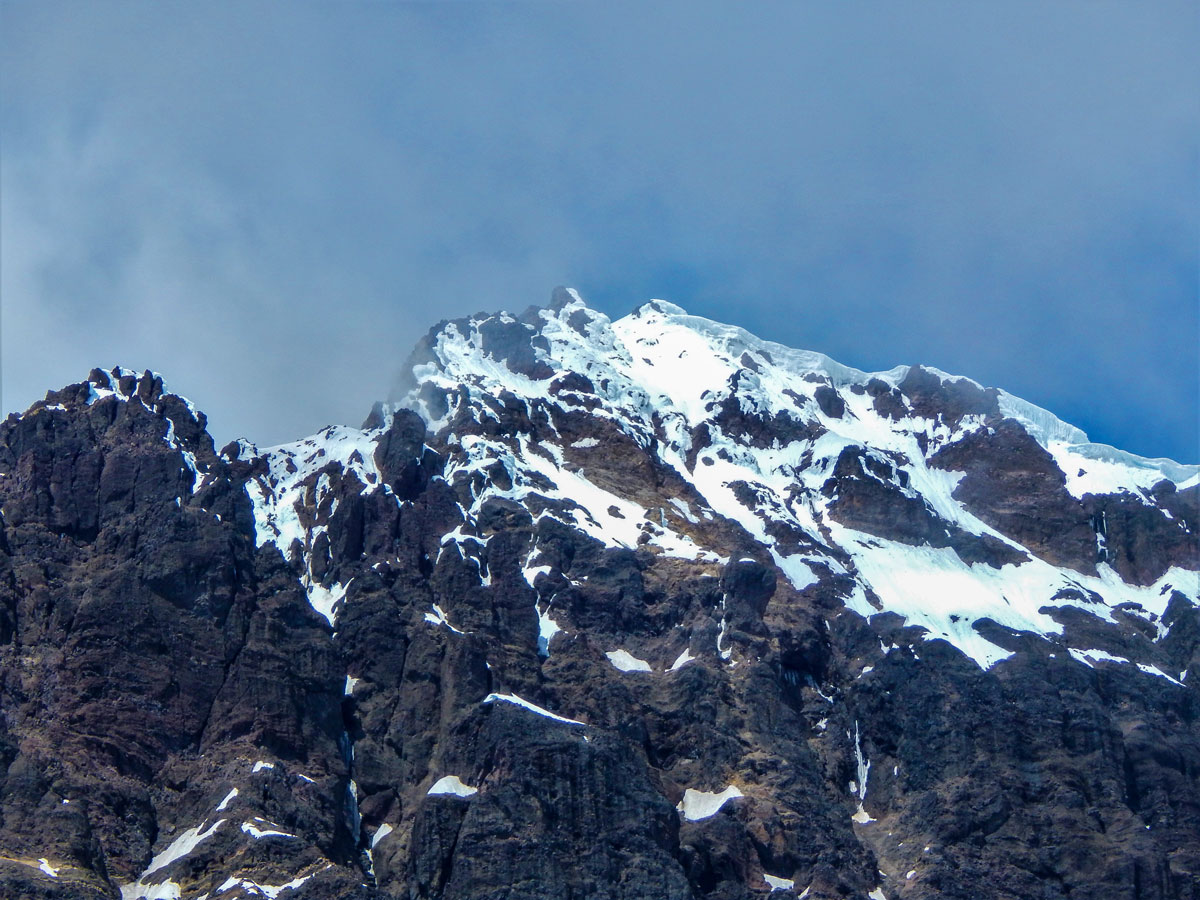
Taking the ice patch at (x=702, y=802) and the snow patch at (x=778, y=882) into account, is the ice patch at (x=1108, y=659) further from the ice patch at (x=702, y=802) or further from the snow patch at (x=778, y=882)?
the snow patch at (x=778, y=882)

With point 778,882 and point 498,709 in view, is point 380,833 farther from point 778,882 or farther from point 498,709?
point 778,882

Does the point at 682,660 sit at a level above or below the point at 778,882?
above

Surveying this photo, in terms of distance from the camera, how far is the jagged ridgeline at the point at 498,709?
13912cm

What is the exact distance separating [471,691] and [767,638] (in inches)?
1317

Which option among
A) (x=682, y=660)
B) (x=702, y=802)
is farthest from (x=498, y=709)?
(x=682, y=660)

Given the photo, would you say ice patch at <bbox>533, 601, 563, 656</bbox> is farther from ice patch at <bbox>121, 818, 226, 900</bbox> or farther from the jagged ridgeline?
ice patch at <bbox>121, 818, 226, 900</bbox>

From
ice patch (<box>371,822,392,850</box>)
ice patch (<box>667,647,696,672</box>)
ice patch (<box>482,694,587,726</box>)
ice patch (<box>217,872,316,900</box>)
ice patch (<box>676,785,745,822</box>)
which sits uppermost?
ice patch (<box>667,647,696,672</box>)

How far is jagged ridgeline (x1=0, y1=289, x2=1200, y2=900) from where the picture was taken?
139 m

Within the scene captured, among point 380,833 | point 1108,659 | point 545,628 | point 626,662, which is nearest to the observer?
point 380,833

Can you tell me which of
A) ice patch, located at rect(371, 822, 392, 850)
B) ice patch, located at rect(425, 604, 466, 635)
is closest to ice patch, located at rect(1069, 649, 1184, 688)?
ice patch, located at rect(425, 604, 466, 635)

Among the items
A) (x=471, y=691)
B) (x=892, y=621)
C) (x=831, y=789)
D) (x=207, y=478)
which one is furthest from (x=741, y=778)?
(x=207, y=478)

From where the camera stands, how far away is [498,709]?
494 ft

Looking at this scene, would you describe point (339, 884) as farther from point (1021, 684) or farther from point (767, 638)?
point (1021, 684)

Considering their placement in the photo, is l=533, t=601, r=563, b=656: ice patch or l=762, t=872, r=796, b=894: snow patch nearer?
l=762, t=872, r=796, b=894: snow patch
